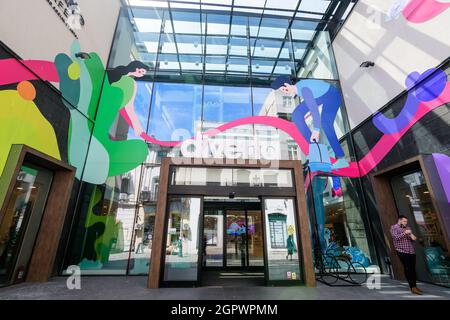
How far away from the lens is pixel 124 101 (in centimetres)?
787

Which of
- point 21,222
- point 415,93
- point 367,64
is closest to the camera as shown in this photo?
point 21,222

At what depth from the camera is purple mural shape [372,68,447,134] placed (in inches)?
194

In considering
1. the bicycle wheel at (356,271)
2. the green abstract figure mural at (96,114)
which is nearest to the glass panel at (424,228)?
the bicycle wheel at (356,271)

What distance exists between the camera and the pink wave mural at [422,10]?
5051mm

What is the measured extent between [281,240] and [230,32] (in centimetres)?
903

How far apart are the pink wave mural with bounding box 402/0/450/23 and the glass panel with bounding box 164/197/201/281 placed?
24.4 feet

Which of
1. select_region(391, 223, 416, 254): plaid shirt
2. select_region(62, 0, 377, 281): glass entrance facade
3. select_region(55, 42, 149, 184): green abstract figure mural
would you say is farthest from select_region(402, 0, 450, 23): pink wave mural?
select_region(55, 42, 149, 184): green abstract figure mural

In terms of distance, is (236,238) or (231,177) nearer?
(231,177)

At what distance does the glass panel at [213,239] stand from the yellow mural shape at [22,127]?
5.21 metres

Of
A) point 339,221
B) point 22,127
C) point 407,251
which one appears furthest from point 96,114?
point 407,251

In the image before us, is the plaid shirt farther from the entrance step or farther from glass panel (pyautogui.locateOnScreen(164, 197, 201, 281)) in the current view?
glass panel (pyautogui.locateOnScreen(164, 197, 201, 281))

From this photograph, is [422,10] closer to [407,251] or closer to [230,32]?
[407,251]

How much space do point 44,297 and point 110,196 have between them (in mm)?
3055

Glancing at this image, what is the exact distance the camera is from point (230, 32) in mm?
9617
